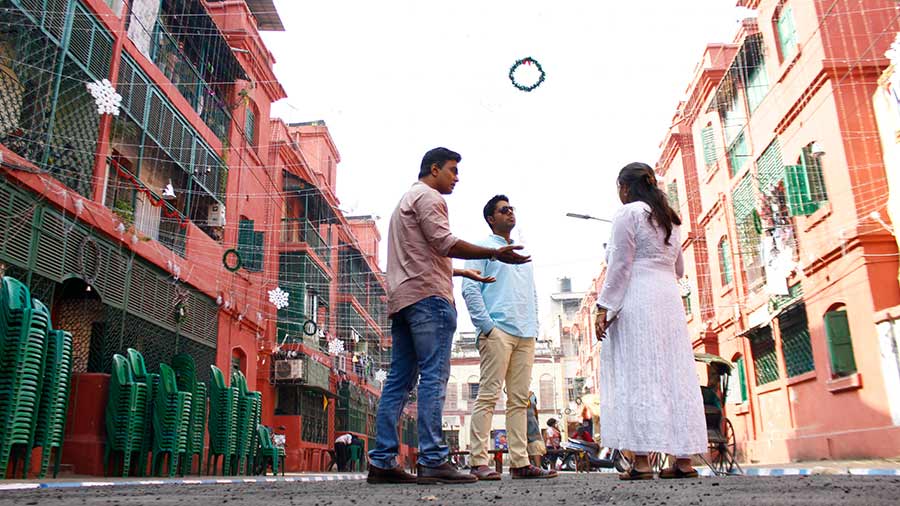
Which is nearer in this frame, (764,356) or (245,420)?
(245,420)

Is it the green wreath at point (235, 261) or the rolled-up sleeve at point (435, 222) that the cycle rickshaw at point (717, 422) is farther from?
the green wreath at point (235, 261)

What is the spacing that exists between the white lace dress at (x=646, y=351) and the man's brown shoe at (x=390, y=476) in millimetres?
1258

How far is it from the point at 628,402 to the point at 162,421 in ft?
24.8

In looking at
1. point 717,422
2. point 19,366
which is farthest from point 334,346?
point 717,422

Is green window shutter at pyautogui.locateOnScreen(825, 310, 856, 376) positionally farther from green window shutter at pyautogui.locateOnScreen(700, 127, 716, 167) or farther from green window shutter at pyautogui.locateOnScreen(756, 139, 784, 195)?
green window shutter at pyautogui.locateOnScreen(700, 127, 716, 167)

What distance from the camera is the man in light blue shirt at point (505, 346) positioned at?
5.70 metres

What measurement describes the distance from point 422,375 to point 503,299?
1659 mm

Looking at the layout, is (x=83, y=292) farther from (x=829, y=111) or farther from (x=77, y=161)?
(x=829, y=111)

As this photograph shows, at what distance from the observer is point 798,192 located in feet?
48.0

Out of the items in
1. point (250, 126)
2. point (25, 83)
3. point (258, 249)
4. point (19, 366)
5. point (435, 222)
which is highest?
point (250, 126)

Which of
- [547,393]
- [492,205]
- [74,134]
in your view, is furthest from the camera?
[547,393]

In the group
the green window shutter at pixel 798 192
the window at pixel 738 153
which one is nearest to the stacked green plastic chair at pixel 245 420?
the green window shutter at pixel 798 192

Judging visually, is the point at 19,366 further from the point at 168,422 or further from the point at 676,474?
the point at 676,474

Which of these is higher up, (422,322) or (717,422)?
(422,322)
